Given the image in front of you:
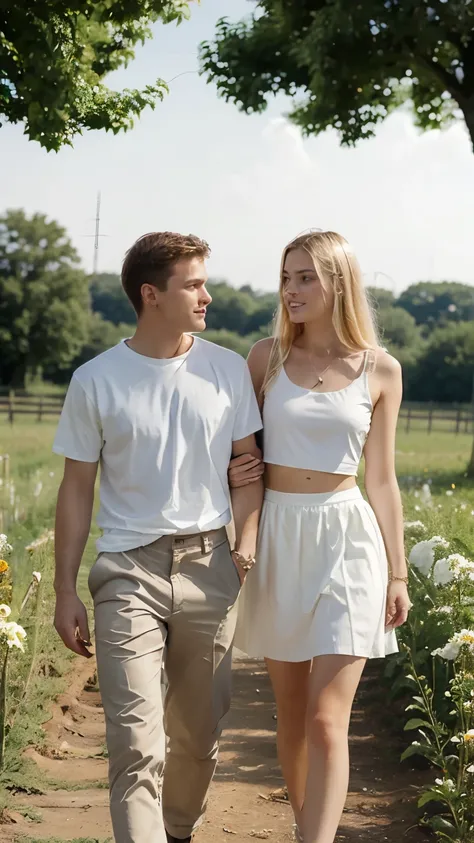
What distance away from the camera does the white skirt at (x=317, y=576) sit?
10.3ft

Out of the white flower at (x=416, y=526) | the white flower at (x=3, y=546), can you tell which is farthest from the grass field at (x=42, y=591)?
the white flower at (x=3, y=546)

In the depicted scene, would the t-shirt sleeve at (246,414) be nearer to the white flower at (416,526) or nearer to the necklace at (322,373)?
the necklace at (322,373)

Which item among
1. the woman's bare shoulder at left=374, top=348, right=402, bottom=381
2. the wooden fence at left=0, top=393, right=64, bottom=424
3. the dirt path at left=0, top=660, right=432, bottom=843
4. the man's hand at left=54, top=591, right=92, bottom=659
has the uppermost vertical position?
the woman's bare shoulder at left=374, top=348, right=402, bottom=381

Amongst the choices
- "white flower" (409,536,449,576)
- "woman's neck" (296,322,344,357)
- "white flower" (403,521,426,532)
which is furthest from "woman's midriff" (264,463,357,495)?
"white flower" (403,521,426,532)

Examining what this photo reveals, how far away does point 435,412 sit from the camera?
3338 centimetres

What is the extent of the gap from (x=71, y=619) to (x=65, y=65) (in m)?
3.70

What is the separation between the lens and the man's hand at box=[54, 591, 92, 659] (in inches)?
117

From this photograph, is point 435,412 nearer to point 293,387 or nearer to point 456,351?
point 456,351

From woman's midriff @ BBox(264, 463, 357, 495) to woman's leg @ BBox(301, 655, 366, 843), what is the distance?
505 millimetres

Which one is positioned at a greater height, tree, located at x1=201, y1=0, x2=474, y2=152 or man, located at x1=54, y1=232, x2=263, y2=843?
tree, located at x1=201, y1=0, x2=474, y2=152

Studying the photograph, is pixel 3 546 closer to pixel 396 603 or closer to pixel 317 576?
pixel 317 576

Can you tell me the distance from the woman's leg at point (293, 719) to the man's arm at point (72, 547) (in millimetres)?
632

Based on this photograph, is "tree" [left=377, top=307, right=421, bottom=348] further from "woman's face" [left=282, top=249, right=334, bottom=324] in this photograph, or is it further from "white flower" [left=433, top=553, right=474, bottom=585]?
"woman's face" [left=282, top=249, right=334, bottom=324]

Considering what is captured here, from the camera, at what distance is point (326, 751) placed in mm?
3041
